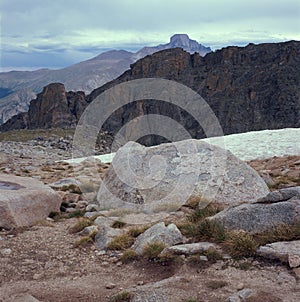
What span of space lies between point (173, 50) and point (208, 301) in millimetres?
173226

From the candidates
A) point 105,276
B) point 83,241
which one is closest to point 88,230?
point 83,241

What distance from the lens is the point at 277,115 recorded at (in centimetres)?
13438

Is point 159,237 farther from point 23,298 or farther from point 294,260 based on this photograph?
point 23,298

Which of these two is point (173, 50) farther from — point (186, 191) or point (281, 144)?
point (186, 191)

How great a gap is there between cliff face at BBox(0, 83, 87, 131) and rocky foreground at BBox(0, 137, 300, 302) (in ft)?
484

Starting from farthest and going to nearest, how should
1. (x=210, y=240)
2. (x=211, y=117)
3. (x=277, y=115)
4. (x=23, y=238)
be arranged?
(x=211, y=117) < (x=277, y=115) < (x=23, y=238) < (x=210, y=240)

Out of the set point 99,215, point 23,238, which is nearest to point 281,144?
point 99,215

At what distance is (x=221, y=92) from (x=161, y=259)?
150 meters

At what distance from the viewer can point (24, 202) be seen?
445 inches

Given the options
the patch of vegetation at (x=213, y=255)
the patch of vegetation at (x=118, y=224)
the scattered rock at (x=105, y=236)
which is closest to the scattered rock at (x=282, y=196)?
the patch of vegetation at (x=213, y=255)

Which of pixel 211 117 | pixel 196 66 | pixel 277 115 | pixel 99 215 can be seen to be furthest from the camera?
pixel 196 66

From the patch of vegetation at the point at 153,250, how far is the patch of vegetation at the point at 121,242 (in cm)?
82

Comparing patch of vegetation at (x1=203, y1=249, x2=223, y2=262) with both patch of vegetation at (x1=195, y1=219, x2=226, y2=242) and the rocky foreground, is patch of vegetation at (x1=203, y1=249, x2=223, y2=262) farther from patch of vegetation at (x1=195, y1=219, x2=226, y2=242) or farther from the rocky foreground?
patch of vegetation at (x1=195, y1=219, x2=226, y2=242)

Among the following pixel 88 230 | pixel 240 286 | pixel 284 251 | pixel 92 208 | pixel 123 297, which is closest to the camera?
pixel 123 297
